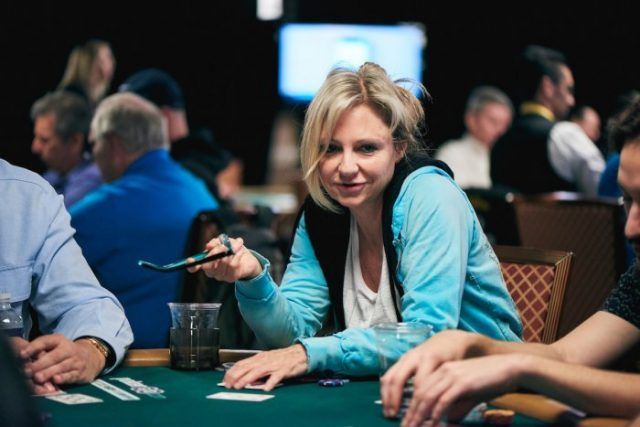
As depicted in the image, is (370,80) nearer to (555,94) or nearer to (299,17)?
(555,94)

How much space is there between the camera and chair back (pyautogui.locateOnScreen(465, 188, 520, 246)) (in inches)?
213

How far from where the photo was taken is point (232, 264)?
2312 millimetres

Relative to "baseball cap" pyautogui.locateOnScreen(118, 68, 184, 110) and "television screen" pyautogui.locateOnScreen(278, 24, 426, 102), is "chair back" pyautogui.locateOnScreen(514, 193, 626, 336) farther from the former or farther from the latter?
"television screen" pyautogui.locateOnScreen(278, 24, 426, 102)

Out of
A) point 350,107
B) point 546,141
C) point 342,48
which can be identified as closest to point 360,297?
point 350,107

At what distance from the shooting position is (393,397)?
1.57 m

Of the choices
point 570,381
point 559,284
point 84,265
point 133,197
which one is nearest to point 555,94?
point 133,197

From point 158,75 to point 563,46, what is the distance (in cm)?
614

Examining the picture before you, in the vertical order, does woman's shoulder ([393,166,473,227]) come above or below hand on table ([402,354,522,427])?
above

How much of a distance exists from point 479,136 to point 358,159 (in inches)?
266

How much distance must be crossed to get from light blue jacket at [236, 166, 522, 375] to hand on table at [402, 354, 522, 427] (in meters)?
0.63

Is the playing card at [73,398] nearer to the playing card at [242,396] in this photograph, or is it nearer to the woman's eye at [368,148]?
the playing card at [242,396]

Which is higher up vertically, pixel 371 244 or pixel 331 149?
Result: pixel 331 149

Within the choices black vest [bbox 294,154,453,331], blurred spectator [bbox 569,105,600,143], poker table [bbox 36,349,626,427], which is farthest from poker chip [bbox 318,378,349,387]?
blurred spectator [bbox 569,105,600,143]

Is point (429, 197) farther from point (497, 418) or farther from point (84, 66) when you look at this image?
point (84, 66)
